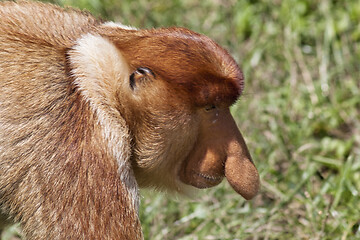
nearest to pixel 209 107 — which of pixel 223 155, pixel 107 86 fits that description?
pixel 223 155

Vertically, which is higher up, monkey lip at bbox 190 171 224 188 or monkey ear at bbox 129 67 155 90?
monkey ear at bbox 129 67 155 90

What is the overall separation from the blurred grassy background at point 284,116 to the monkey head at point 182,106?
91 centimetres

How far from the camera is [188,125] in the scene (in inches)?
128

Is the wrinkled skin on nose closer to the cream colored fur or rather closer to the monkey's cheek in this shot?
the monkey's cheek

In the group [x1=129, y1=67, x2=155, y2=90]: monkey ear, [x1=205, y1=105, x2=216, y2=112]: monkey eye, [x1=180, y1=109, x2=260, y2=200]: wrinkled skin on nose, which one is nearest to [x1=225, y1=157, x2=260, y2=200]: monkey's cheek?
[x1=180, y1=109, x2=260, y2=200]: wrinkled skin on nose

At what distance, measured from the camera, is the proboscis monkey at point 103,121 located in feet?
9.82

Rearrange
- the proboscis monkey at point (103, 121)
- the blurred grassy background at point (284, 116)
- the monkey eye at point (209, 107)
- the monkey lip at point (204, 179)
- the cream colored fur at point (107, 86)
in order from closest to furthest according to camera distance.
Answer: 1. the proboscis monkey at point (103, 121)
2. the cream colored fur at point (107, 86)
3. the monkey eye at point (209, 107)
4. the monkey lip at point (204, 179)
5. the blurred grassy background at point (284, 116)

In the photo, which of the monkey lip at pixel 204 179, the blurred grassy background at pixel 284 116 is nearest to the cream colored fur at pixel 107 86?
the monkey lip at pixel 204 179

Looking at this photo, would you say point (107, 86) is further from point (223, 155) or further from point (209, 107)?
point (223, 155)

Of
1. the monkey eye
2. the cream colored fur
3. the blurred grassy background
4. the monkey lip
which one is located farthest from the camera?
the blurred grassy background

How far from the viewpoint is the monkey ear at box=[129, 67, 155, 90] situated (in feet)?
10.4

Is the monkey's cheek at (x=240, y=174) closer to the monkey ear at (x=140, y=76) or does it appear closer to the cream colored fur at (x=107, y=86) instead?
the cream colored fur at (x=107, y=86)

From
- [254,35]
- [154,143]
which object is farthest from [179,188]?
[254,35]

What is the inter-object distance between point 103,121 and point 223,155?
2.24 feet
